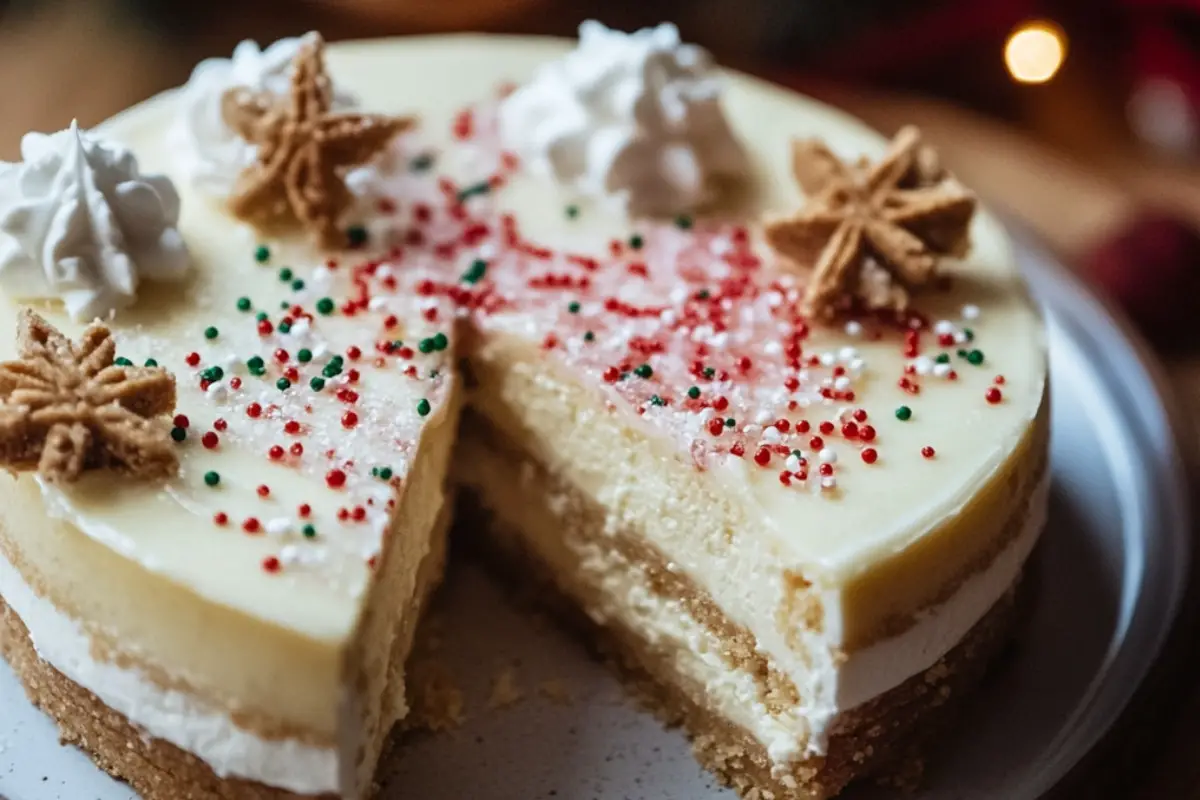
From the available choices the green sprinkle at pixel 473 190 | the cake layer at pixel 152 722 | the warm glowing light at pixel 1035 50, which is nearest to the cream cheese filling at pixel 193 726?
the cake layer at pixel 152 722

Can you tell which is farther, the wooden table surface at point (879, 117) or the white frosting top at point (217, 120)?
the wooden table surface at point (879, 117)

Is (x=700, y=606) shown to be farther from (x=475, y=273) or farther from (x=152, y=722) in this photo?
(x=152, y=722)

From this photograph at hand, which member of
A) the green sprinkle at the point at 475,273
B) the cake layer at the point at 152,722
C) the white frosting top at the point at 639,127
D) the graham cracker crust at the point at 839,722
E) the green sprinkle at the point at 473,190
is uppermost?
the white frosting top at the point at 639,127

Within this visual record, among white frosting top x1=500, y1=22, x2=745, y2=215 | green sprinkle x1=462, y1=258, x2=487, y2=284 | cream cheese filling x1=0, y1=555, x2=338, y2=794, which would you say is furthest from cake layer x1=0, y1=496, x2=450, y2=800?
white frosting top x1=500, y1=22, x2=745, y2=215

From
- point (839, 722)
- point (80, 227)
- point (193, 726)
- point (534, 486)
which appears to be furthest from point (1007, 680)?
point (80, 227)

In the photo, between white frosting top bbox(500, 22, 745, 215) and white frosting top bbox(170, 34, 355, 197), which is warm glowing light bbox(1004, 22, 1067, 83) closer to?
white frosting top bbox(500, 22, 745, 215)

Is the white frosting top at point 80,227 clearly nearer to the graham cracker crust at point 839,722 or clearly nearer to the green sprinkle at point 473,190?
the green sprinkle at point 473,190

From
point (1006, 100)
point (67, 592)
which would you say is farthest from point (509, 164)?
point (1006, 100)
